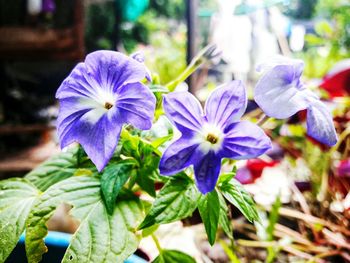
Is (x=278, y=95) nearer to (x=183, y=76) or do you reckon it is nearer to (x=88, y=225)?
(x=183, y=76)

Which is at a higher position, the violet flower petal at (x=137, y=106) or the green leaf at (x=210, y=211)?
the violet flower petal at (x=137, y=106)

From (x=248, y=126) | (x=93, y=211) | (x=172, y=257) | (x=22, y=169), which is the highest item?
(x=248, y=126)

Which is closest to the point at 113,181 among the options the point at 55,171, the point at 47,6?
the point at 55,171

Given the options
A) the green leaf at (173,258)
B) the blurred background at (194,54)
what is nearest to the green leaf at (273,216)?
the blurred background at (194,54)

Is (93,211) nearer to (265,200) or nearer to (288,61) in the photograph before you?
(288,61)

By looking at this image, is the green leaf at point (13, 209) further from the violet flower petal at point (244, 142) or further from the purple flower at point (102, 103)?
the violet flower petal at point (244, 142)

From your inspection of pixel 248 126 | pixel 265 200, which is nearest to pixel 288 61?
pixel 248 126
